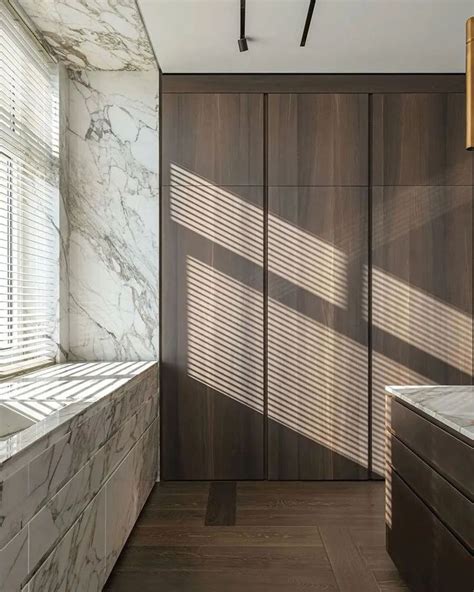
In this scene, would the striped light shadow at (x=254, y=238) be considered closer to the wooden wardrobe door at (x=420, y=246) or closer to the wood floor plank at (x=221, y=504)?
the wooden wardrobe door at (x=420, y=246)

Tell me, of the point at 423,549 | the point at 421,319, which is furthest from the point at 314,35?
the point at 423,549

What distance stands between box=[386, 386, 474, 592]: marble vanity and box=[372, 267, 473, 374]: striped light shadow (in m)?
1.31

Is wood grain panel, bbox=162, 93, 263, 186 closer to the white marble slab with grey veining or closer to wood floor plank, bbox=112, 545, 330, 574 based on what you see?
the white marble slab with grey veining

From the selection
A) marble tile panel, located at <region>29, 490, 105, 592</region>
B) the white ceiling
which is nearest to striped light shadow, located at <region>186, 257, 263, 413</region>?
the white ceiling

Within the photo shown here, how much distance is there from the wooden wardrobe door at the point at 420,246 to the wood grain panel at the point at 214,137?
775 millimetres

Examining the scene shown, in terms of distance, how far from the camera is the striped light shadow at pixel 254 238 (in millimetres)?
3854

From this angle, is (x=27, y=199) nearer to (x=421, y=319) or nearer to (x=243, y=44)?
(x=243, y=44)

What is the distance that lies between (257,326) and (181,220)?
2.66 feet

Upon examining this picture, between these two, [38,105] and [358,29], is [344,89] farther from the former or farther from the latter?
[38,105]

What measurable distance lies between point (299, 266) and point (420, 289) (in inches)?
30.1

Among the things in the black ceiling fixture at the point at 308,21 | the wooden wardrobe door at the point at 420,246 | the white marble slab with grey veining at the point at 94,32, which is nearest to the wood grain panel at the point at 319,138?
the wooden wardrobe door at the point at 420,246

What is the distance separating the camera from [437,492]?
1968mm

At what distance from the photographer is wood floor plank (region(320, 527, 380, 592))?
2.43 metres

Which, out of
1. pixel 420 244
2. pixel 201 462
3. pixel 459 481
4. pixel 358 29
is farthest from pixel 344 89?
pixel 459 481
